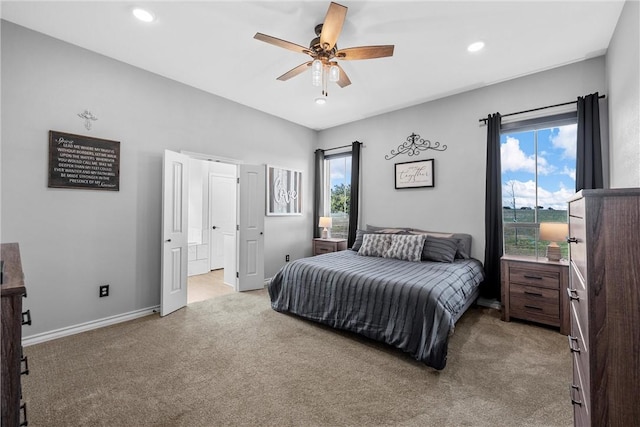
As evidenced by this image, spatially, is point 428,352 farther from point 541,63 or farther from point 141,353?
point 541,63

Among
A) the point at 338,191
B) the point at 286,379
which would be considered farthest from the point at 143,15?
the point at 338,191

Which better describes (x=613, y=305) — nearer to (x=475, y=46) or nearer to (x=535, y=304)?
(x=535, y=304)

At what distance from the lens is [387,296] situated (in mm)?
2455

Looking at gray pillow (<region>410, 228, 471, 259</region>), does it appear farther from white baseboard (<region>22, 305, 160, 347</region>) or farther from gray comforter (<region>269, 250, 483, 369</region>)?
white baseboard (<region>22, 305, 160, 347</region>)

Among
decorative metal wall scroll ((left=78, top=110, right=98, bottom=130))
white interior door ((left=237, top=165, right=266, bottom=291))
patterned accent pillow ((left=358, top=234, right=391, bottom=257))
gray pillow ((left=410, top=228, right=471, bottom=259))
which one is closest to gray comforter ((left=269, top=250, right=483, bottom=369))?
gray pillow ((left=410, top=228, right=471, bottom=259))

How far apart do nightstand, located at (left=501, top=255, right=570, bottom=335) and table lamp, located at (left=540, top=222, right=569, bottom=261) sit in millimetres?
90

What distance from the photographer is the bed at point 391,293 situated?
223 cm

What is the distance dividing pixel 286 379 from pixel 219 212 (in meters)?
4.44

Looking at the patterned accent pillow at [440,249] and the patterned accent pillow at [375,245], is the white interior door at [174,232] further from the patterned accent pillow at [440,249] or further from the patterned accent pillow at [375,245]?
the patterned accent pillow at [440,249]

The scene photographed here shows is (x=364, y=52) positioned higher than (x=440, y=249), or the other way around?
(x=364, y=52)

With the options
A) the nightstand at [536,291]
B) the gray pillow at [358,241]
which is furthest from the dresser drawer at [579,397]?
the gray pillow at [358,241]

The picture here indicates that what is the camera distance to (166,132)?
3473mm

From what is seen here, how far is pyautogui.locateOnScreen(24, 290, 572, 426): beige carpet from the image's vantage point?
5.54 ft

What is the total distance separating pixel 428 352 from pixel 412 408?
497mm
